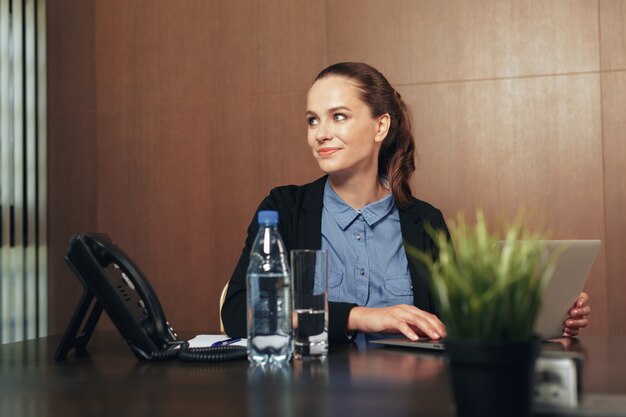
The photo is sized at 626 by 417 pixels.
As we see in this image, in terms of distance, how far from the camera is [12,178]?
12.3ft

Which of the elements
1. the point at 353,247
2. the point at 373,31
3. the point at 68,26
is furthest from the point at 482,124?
the point at 68,26

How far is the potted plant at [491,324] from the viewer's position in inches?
30.7

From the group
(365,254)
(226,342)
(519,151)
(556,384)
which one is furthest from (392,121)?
(556,384)

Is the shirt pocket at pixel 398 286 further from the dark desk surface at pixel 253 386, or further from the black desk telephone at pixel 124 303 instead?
the black desk telephone at pixel 124 303

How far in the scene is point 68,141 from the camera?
13.4 ft

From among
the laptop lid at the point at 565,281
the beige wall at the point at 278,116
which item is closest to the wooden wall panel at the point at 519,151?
the beige wall at the point at 278,116

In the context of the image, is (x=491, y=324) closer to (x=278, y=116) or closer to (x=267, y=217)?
(x=267, y=217)

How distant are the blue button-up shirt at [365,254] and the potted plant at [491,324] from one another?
1.38 metres

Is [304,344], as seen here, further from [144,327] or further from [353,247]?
[353,247]

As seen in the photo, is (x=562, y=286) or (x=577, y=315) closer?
(x=562, y=286)

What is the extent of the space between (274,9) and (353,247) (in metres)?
1.98

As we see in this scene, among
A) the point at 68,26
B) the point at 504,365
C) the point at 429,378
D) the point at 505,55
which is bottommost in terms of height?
the point at 429,378

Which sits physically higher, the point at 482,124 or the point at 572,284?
the point at 482,124

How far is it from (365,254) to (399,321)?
0.55 m
